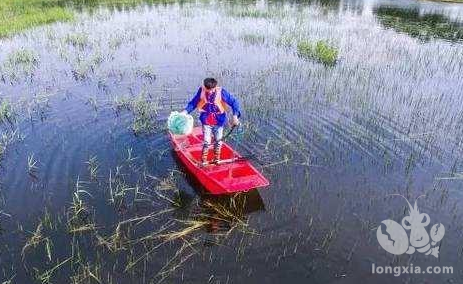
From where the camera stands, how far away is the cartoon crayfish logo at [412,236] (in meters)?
7.80

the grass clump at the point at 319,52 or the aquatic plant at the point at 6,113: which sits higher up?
the grass clump at the point at 319,52

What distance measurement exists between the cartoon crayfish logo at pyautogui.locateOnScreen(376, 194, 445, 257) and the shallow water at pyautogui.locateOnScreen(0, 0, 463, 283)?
0.56 feet

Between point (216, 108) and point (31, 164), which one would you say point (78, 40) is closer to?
point (31, 164)

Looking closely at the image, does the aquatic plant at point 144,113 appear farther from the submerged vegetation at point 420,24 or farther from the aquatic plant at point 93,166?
the submerged vegetation at point 420,24

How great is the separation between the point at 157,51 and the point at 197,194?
1198 cm

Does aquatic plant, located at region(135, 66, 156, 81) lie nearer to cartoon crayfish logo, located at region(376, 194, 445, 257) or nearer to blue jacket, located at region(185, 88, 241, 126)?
blue jacket, located at region(185, 88, 241, 126)

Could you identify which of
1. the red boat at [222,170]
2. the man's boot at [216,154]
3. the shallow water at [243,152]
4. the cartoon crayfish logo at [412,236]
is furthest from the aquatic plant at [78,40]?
the cartoon crayfish logo at [412,236]

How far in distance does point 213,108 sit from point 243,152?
2237 mm

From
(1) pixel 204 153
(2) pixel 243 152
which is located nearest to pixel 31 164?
(1) pixel 204 153

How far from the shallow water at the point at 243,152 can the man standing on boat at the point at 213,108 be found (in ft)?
3.75

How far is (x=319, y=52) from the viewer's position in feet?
61.7

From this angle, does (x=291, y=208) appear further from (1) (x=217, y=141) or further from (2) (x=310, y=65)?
(2) (x=310, y=65)

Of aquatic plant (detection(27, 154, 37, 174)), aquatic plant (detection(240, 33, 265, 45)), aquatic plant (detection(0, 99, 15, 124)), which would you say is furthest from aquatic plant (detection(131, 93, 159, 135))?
aquatic plant (detection(240, 33, 265, 45))

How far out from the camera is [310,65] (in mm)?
17688
